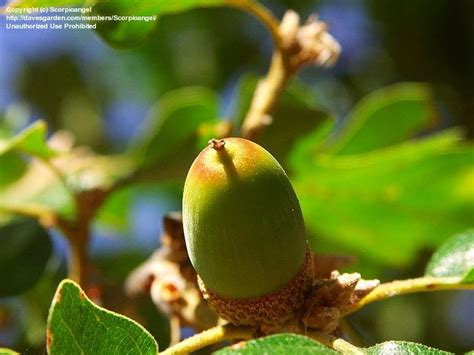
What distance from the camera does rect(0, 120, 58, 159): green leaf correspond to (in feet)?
4.84

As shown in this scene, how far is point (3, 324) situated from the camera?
1.99 meters

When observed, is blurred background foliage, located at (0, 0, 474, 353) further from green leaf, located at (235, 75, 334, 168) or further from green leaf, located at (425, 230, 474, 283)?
green leaf, located at (425, 230, 474, 283)

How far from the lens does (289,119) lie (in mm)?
1706

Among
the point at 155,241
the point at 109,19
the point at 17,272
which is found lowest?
the point at 155,241

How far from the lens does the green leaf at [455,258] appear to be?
46.5 inches

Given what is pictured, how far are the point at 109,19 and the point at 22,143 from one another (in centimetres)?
35

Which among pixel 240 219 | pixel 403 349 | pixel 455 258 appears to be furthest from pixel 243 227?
pixel 455 258

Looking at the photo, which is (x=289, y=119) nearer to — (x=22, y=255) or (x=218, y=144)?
(x=22, y=255)

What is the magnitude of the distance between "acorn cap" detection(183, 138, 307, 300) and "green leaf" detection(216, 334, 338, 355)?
125 millimetres

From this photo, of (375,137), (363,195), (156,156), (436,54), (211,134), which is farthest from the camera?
(436,54)

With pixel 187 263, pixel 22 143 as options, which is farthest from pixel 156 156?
pixel 187 263

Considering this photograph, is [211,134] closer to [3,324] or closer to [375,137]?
[375,137]

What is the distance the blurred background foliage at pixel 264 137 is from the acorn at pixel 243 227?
391mm

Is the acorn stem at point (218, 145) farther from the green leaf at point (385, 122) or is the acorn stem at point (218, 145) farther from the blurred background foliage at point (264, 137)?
the green leaf at point (385, 122)
